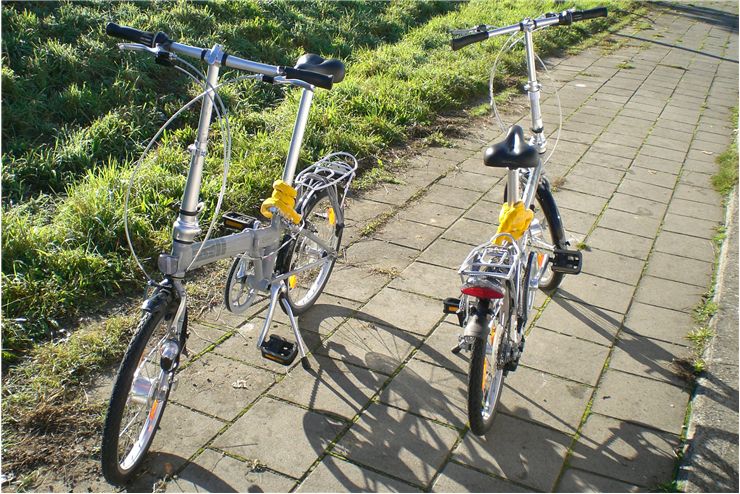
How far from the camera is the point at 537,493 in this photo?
2.98 meters

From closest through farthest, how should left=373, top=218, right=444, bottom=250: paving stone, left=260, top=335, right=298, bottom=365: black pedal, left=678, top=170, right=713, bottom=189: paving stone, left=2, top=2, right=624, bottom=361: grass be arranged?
left=260, top=335, right=298, bottom=365: black pedal
left=2, top=2, right=624, bottom=361: grass
left=373, top=218, right=444, bottom=250: paving stone
left=678, top=170, right=713, bottom=189: paving stone

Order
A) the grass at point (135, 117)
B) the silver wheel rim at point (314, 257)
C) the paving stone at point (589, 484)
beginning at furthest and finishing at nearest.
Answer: the grass at point (135, 117), the silver wheel rim at point (314, 257), the paving stone at point (589, 484)

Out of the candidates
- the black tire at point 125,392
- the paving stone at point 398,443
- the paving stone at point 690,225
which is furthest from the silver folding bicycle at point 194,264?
the paving stone at point 690,225

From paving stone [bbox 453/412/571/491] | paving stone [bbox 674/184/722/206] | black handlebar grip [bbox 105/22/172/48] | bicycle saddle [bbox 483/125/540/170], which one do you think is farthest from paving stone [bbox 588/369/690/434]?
paving stone [bbox 674/184/722/206]

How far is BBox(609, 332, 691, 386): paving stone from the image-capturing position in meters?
3.81

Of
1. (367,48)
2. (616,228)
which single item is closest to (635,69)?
(367,48)

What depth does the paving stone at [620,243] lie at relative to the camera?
205 inches

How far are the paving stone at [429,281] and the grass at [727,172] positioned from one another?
10.1 ft

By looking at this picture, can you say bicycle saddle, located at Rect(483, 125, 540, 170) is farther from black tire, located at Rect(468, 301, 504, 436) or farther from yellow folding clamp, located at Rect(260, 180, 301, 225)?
yellow folding clamp, located at Rect(260, 180, 301, 225)

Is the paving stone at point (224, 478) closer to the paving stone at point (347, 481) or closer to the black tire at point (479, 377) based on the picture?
the paving stone at point (347, 481)

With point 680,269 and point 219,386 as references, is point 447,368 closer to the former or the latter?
point 219,386

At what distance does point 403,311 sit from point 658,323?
4.72ft

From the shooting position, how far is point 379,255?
4867 mm

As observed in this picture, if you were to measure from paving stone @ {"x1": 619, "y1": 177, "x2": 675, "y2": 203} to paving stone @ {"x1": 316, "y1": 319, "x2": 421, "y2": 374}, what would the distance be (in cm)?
309
